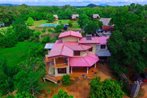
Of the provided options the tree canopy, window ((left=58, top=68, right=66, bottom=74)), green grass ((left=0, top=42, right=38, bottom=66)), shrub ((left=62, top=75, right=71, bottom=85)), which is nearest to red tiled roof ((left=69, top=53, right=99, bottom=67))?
window ((left=58, top=68, right=66, bottom=74))

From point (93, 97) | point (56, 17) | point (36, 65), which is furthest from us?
point (56, 17)

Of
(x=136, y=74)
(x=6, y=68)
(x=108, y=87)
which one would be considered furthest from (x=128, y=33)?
(x=6, y=68)

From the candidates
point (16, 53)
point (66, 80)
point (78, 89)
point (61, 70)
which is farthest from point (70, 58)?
point (16, 53)

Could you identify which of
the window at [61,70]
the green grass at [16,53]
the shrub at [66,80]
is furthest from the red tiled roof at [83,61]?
the green grass at [16,53]

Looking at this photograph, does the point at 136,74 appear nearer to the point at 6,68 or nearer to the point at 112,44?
the point at 112,44

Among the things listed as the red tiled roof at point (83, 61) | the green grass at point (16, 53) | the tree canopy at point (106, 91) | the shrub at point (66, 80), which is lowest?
the green grass at point (16, 53)

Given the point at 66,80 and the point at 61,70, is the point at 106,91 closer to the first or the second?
the point at 66,80

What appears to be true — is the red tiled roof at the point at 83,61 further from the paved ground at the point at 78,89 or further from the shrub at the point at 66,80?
the shrub at the point at 66,80

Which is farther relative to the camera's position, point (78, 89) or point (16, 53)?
point (16, 53)
